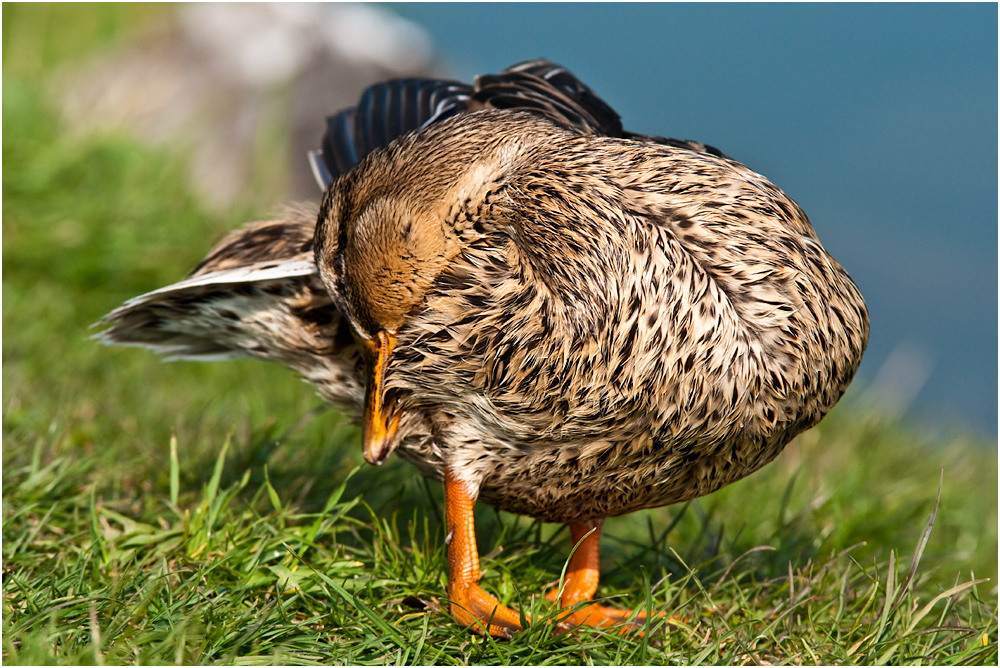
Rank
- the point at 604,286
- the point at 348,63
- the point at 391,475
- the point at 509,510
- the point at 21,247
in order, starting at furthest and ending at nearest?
the point at 348,63 < the point at 21,247 < the point at 391,475 < the point at 509,510 < the point at 604,286

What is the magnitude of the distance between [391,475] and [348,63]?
5.71 metres

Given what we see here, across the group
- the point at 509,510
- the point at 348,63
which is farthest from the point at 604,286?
the point at 348,63

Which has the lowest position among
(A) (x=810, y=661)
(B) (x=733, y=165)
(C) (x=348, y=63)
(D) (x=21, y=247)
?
(D) (x=21, y=247)

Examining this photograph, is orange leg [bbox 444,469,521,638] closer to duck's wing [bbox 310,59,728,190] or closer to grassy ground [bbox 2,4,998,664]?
grassy ground [bbox 2,4,998,664]

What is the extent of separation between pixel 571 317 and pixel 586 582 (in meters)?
1.13

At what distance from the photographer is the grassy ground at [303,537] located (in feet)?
8.79

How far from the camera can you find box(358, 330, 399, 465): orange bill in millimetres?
2838

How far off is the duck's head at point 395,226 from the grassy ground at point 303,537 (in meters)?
0.56

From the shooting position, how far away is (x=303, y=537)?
312 centimetres

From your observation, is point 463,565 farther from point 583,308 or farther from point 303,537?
point 583,308

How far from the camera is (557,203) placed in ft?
8.69

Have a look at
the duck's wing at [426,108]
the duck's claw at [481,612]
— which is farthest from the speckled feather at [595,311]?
the duck's wing at [426,108]

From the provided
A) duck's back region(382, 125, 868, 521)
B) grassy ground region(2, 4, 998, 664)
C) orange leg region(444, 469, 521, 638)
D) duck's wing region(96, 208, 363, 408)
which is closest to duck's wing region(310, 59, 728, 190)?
duck's wing region(96, 208, 363, 408)

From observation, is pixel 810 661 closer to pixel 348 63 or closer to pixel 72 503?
pixel 72 503
